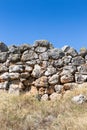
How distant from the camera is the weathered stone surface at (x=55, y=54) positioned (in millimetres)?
10469

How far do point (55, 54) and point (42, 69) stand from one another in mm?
694

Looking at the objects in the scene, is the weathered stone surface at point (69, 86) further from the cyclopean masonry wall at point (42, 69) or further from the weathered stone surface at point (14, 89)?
the weathered stone surface at point (14, 89)

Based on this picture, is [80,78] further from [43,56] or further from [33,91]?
[33,91]

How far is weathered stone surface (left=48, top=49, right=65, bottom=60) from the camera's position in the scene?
10.5 m

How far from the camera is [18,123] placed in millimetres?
7227

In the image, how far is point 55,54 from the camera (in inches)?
413

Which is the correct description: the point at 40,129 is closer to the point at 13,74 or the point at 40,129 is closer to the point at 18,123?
the point at 18,123

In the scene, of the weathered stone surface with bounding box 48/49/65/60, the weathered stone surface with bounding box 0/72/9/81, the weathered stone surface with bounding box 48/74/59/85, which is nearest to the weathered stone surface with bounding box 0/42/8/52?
the weathered stone surface with bounding box 0/72/9/81

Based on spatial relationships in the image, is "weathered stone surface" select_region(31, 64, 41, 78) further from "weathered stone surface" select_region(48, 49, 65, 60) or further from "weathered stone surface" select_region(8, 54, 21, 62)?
"weathered stone surface" select_region(8, 54, 21, 62)

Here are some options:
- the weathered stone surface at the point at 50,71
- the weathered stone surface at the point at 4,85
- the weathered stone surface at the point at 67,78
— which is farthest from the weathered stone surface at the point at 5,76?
the weathered stone surface at the point at 67,78

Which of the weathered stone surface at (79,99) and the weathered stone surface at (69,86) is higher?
the weathered stone surface at (69,86)

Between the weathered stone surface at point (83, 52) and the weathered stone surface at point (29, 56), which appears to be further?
the weathered stone surface at point (29, 56)

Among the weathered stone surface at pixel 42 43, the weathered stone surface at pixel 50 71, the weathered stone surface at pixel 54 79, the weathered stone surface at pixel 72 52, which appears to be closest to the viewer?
the weathered stone surface at pixel 54 79

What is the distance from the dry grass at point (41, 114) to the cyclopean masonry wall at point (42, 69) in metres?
0.84
